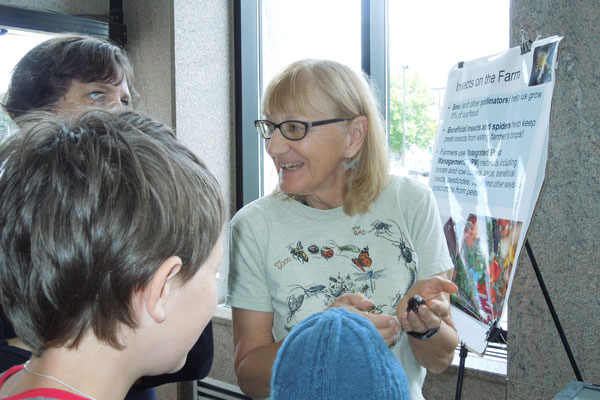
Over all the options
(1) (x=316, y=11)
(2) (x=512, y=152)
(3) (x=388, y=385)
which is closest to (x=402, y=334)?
(2) (x=512, y=152)

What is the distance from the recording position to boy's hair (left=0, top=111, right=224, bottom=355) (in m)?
0.66

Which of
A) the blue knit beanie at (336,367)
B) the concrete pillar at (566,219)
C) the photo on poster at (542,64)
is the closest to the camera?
the blue knit beanie at (336,367)

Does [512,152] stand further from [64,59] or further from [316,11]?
[316,11]

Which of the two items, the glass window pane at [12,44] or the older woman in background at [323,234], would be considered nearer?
the older woman in background at [323,234]

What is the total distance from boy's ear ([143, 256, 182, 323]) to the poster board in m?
1.24

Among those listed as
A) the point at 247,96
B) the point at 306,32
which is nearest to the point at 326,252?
the point at 306,32

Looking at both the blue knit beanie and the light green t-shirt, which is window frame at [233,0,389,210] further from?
the blue knit beanie

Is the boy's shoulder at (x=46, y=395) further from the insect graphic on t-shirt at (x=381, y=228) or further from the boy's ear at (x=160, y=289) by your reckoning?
the insect graphic on t-shirt at (x=381, y=228)

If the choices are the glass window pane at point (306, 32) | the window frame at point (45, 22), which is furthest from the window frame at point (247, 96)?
the window frame at point (45, 22)

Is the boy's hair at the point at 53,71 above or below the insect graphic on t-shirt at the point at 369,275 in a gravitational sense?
above

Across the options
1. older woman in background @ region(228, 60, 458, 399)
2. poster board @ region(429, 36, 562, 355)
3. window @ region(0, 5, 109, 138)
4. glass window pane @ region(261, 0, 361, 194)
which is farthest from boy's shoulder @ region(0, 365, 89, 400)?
window @ region(0, 5, 109, 138)

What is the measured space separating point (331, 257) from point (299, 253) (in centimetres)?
9

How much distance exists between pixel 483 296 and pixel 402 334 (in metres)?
0.44

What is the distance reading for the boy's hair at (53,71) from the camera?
1.26 metres
